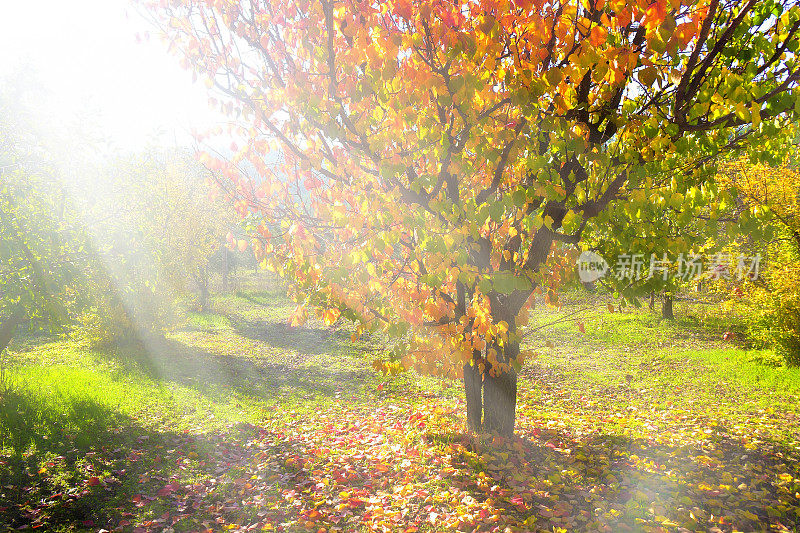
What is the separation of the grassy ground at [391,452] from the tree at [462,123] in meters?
1.79

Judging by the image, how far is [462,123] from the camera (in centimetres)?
493

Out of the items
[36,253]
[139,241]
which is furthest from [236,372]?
[36,253]

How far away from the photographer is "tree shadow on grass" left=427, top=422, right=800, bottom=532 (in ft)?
15.9

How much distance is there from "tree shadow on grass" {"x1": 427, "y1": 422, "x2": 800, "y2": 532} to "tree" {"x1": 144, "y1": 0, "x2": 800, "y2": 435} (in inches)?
56.3

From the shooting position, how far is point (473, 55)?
4141mm

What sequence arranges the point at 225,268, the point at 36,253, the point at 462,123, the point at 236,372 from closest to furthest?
the point at 462,123 → the point at 36,253 → the point at 236,372 → the point at 225,268

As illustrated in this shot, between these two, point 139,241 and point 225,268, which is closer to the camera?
point 139,241

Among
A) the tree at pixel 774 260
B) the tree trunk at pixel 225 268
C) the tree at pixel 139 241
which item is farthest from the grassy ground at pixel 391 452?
the tree trunk at pixel 225 268

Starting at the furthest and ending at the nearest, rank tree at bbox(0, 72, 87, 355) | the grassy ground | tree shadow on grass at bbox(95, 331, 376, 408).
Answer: tree shadow on grass at bbox(95, 331, 376, 408)
tree at bbox(0, 72, 87, 355)
the grassy ground

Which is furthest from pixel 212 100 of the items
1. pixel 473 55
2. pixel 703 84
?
pixel 703 84
